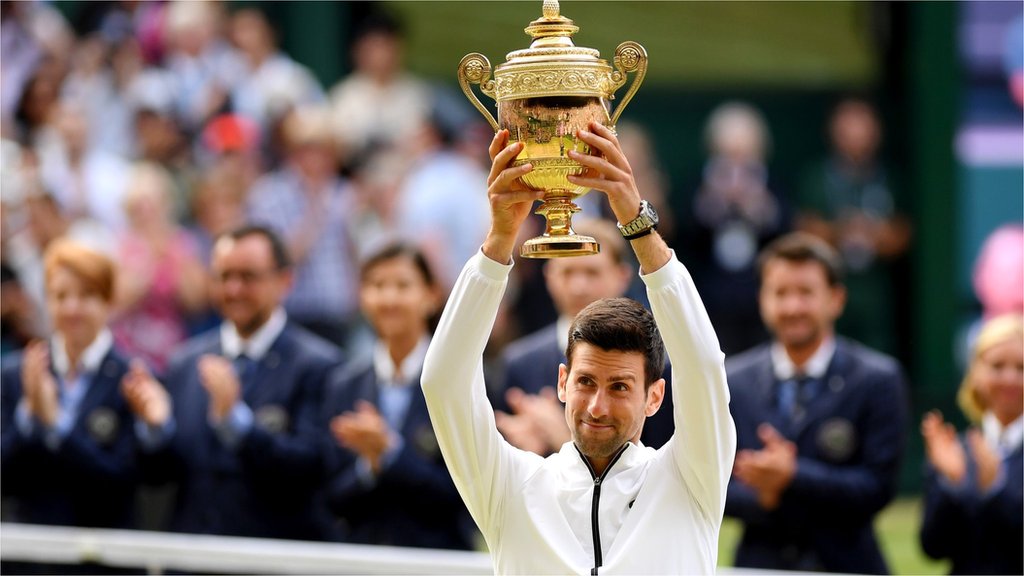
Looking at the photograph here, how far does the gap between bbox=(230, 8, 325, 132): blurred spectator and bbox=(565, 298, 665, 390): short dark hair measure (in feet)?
24.4

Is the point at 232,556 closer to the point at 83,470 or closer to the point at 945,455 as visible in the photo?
the point at 83,470

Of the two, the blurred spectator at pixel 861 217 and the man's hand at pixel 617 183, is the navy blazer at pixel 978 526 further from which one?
Answer: the blurred spectator at pixel 861 217

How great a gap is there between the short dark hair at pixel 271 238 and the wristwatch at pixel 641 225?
3.68 m

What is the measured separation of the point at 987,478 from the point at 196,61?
703cm

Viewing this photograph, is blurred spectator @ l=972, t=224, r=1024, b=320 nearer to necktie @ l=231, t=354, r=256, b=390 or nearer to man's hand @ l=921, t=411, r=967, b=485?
man's hand @ l=921, t=411, r=967, b=485

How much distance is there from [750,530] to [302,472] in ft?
6.06

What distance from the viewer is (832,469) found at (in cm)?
663

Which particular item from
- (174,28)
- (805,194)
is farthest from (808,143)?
(174,28)

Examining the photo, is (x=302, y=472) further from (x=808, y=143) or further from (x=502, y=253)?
(x=808, y=143)

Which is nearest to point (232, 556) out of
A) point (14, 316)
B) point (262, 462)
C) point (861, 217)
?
point (262, 462)

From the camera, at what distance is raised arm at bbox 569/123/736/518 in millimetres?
4047

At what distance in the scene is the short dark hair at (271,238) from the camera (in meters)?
7.54

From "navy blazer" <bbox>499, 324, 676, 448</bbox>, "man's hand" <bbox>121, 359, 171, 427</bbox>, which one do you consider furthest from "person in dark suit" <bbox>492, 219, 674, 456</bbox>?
"man's hand" <bbox>121, 359, 171, 427</bbox>

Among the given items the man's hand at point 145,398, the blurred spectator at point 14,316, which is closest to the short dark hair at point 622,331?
the man's hand at point 145,398
